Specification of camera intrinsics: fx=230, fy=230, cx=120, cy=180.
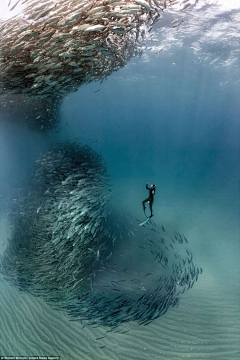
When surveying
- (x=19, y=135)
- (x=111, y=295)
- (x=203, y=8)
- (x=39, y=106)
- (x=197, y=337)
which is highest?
(x=203, y=8)

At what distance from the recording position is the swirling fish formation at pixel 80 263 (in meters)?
6.59

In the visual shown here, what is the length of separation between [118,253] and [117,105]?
1558 inches

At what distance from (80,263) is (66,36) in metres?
5.77

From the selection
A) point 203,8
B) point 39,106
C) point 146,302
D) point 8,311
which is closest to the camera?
point 146,302

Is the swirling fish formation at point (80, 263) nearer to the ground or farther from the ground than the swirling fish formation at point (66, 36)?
nearer to the ground

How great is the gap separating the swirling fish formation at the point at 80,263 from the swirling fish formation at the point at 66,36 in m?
3.15

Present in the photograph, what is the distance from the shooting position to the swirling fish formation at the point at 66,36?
4.32 metres

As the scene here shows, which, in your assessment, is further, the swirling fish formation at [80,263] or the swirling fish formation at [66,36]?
the swirling fish formation at [80,263]

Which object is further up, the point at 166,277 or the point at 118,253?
the point at 118,253

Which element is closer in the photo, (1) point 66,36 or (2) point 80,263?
(1) point 66,36

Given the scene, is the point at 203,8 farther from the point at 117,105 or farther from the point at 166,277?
the point at 117,105

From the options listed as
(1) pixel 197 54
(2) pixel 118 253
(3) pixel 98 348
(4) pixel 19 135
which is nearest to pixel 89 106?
(1) pixel 197 54

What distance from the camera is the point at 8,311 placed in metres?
7.29

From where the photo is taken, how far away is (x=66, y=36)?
14.4ft
